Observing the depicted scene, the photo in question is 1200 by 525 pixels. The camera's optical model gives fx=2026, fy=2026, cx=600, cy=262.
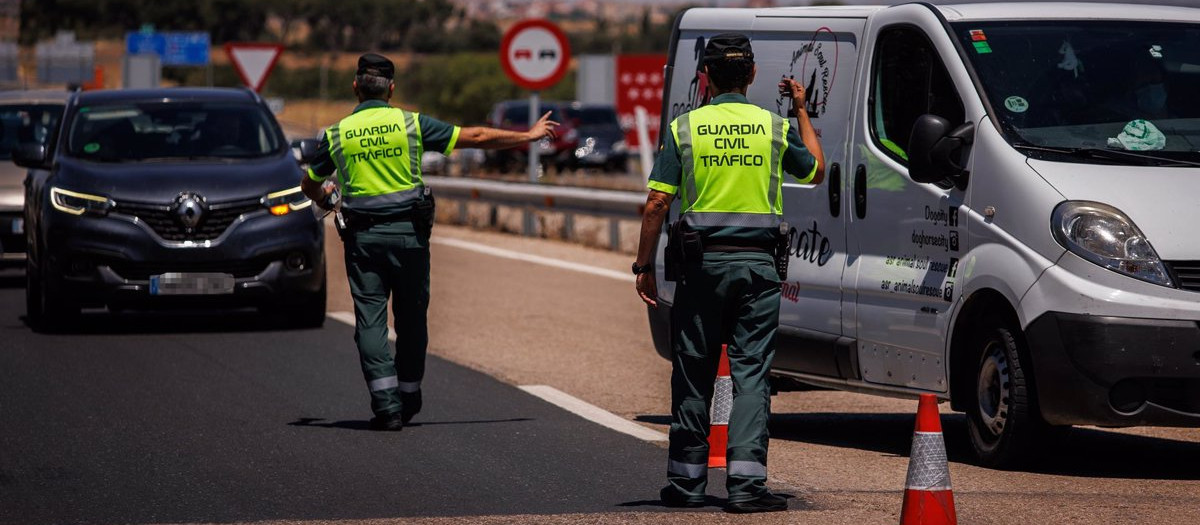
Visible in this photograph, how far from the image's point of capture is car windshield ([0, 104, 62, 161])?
19.0 m

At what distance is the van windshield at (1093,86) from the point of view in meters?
8.12

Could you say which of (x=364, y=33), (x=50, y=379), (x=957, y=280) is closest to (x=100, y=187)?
(x=50, y=379)

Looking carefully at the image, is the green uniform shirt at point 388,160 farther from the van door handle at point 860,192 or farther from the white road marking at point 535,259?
the white road marking at point 535,259

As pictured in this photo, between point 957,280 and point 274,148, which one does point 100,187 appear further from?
point 957,280

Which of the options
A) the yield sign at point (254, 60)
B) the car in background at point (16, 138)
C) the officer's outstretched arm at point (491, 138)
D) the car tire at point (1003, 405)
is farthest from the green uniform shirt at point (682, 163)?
the yield sign at point (254, 60)

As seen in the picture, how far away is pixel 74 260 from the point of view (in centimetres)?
1348

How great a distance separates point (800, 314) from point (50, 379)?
4.45 metres

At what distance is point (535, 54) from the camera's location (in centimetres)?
2338

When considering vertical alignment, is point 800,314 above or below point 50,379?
above

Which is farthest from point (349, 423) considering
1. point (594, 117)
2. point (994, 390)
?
point (594, 117)

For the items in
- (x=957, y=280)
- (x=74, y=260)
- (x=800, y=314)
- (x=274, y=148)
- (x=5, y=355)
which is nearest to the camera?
(x=957, y=280)

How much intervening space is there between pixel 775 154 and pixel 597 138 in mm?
32794

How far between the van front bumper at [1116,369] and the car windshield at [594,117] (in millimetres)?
32642

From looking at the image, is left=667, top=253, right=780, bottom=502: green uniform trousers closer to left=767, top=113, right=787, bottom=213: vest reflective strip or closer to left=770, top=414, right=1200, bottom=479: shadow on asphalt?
left=767, top=113, right=787, bottom=213: vest reflective strip
